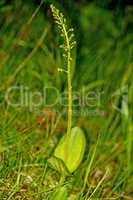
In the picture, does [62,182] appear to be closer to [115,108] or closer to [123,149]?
[123,149]

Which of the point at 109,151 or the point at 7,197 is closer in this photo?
the point at 7,197

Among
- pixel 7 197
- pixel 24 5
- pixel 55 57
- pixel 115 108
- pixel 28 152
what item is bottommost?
pixel 7 197

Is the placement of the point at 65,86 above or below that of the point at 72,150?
above

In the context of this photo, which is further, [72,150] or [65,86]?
[65,86]

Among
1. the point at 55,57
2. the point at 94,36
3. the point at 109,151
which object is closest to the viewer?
the point at 109,151

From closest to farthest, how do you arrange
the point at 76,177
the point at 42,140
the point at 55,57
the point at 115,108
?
the point at 76,177 → the point at 42,140 → the point at 115,108 → the point at 55,57

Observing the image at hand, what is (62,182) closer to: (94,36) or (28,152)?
(28,152)

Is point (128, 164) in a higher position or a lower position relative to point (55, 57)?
lower

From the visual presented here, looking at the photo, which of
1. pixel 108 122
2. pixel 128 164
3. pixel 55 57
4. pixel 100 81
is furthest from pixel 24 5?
pixel 128 164
